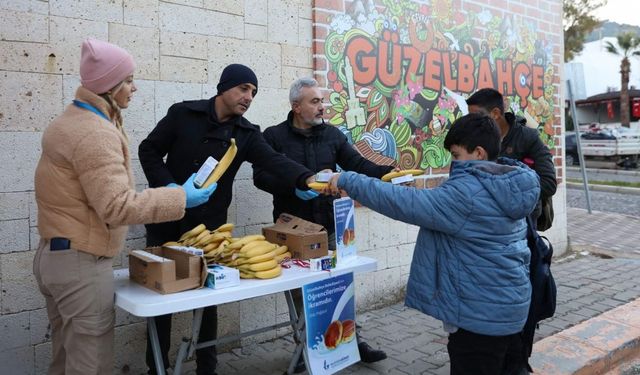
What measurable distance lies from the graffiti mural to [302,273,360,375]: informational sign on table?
1.95 meters

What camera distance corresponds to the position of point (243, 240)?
288 centimetres

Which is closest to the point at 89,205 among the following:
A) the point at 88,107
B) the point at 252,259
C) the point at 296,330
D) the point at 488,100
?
the point at 88,107

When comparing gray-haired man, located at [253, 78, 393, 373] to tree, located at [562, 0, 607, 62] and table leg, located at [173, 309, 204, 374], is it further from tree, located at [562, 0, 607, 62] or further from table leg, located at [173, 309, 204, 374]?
tree, located at [562, 0, 607, 62]

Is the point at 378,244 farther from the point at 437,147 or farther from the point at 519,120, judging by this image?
the point at 519,120

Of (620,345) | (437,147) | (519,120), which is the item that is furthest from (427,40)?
(620,345)

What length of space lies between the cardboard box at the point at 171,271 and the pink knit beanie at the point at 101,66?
2.60ft

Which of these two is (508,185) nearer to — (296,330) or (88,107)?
(296,330)

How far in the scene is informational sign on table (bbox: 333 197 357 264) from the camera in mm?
3020

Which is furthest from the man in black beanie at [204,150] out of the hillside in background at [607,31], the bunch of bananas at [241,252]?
the hillside in background at [607,31]

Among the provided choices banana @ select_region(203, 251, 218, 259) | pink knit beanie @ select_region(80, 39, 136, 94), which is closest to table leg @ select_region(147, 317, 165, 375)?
banana @ select_region(203, 251, 218, 259)

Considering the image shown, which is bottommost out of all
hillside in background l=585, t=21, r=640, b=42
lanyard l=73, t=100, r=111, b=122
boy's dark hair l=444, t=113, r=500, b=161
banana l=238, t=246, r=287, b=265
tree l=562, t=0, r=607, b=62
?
banana l=238, t=246, r=287, b=265

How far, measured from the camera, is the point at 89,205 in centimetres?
232

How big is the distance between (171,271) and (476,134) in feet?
4.99

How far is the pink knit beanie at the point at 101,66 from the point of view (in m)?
2.31
